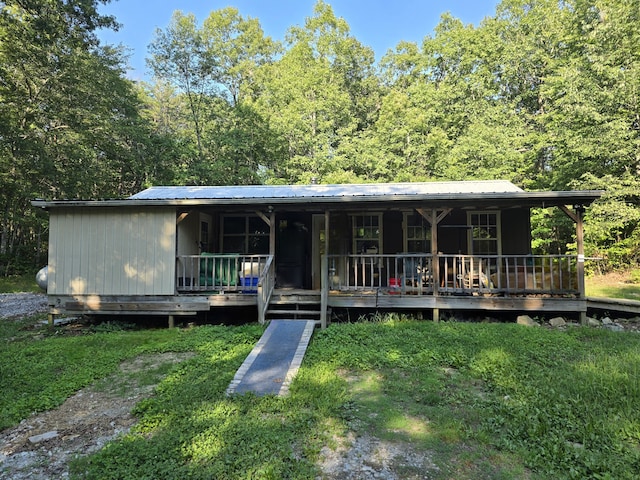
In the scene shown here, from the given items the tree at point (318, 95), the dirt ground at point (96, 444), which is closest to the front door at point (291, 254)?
the dirt ground at point (96, 444)

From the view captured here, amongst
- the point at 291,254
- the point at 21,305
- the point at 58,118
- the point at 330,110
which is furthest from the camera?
the point at 330,110

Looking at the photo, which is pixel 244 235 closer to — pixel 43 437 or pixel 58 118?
pixel 43 437

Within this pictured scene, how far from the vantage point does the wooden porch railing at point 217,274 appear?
26.0 feet

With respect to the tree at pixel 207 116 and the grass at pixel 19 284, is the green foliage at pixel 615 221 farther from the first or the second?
the grass at pixel 19 284

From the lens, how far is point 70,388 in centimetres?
454

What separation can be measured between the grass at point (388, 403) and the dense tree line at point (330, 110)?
466 inches

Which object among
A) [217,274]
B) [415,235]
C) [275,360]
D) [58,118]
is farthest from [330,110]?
[275,360]

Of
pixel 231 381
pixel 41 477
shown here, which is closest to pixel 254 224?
pixel 231 381

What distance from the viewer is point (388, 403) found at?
3893mm

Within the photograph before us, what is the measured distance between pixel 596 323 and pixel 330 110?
16543mm

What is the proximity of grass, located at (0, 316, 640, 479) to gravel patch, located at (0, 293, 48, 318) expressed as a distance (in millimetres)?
4082

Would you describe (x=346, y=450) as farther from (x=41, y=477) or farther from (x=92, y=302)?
(x=92, y=302)

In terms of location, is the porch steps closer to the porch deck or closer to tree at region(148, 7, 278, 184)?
the porch deck

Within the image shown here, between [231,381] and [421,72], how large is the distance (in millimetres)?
23499
